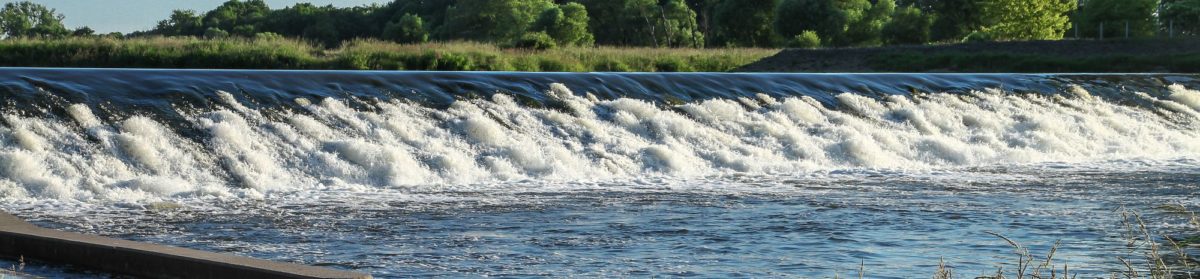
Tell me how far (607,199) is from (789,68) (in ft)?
118

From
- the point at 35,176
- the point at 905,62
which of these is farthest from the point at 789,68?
the point at 35,176

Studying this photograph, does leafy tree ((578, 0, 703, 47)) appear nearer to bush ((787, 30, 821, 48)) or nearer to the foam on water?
bush ((787, 30, 821, 48))

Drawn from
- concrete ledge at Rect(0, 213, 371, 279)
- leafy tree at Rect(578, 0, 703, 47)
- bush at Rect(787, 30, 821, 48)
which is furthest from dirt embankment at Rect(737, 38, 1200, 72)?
concrete ledge at Rect(0, 213, 371, 279)

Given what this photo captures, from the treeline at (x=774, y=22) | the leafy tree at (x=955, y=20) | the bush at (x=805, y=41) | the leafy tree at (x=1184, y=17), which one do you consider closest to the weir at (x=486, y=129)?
the treeline at (x=774, y=22)

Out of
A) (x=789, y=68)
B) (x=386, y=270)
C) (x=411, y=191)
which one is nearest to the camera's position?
(x=386, y=270)

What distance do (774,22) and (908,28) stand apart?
6.84m

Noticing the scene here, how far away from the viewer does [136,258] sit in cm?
741

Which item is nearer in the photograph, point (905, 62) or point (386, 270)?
point (386, 270)

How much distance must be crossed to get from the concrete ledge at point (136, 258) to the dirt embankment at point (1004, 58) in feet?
129

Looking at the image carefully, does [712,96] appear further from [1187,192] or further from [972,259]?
[972,259]

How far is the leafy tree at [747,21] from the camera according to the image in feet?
238

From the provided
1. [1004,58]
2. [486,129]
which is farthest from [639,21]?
[486,129]

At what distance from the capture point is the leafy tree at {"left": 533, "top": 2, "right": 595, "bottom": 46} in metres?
71.9

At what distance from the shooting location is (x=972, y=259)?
8617mm
